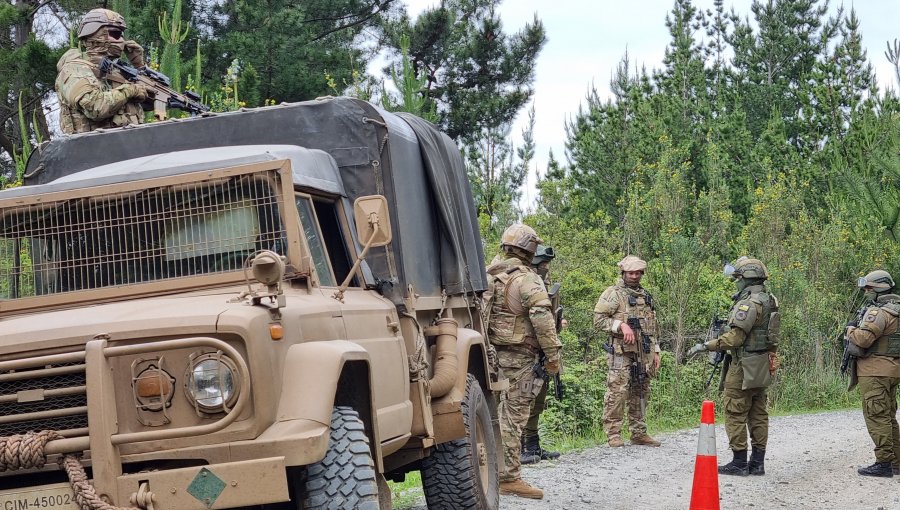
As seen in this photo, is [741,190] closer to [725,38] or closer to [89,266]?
[725,38]

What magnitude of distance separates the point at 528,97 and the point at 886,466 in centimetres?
1424

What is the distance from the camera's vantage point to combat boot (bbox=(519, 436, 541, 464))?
38.2 ft

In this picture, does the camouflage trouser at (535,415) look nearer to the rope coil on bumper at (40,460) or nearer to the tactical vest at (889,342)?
the tactical vest at (889,342)

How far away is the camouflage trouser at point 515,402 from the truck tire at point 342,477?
463cm

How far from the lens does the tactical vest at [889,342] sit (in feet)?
36.8

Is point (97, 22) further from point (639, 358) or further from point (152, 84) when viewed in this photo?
point (639, 358)

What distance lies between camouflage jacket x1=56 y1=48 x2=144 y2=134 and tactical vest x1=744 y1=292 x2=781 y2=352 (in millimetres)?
6195

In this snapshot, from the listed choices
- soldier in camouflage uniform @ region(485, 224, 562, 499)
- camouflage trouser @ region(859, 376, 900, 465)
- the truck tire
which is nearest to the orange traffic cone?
the truck tire

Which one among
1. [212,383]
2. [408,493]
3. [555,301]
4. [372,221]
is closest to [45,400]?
[212,383]

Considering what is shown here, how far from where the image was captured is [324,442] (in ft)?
15.4

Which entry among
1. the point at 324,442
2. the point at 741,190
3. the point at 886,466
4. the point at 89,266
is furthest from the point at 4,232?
the point at 741,190

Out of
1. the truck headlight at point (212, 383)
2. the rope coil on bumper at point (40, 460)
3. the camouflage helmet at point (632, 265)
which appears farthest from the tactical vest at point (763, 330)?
the rope coil on bumper at point (40, 460)

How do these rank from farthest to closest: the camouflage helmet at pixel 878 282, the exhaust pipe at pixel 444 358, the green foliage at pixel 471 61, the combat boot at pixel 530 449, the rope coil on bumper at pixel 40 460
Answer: the green foliage at pixel 471 61
the combat boot at pixel 530 449
the camouflage helmet at pixel 878 282
the exhaust pipe at pixel 444 358
the rope coil on bumper at pixel 40 460

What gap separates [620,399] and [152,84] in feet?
22.2
